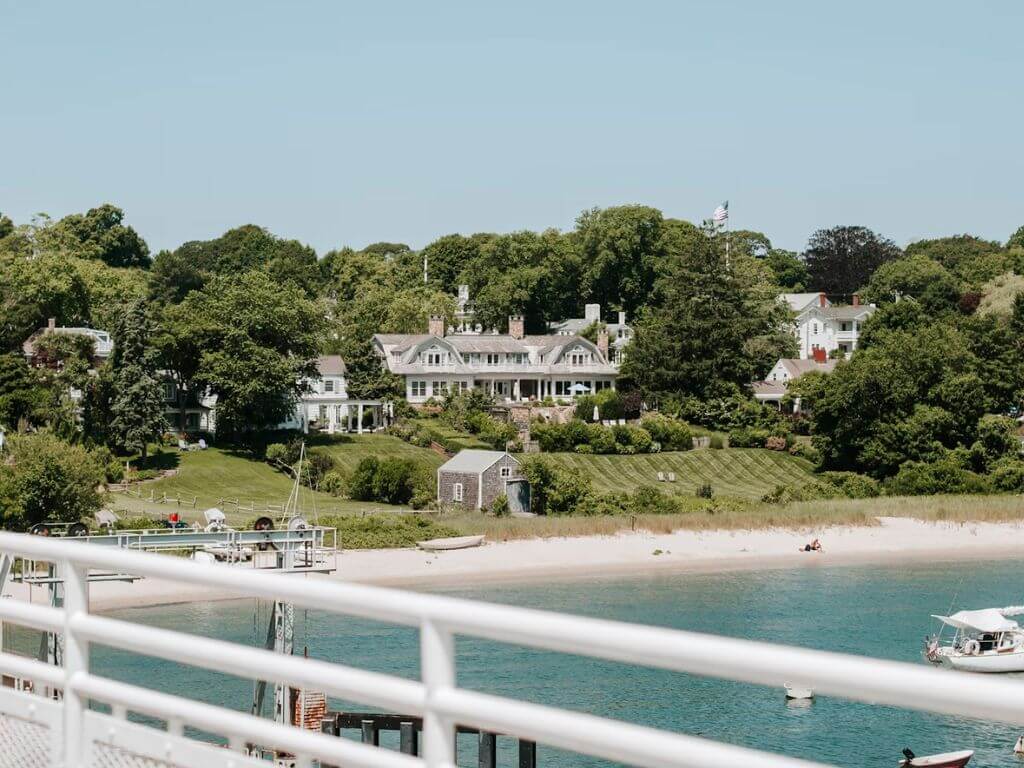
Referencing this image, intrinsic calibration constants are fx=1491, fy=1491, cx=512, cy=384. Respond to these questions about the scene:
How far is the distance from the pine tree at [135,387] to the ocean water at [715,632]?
18.6m

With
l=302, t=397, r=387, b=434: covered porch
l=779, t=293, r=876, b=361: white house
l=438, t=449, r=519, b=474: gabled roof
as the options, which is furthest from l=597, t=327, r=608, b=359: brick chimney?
l=438, t=449, r=519, b=474: gabled roof

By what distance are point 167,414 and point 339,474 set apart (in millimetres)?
A: 12665

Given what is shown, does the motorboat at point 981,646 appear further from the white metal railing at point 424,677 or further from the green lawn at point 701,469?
the white metal railing at point 424,677

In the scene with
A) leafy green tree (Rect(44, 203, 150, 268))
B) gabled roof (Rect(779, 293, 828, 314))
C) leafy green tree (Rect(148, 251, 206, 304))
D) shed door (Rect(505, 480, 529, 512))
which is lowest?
shed door (Rect(505, 480, 529, 512))

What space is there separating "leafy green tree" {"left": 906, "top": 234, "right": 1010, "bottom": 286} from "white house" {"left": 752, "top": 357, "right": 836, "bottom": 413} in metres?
28.3

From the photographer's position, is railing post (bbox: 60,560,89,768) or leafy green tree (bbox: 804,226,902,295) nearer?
railing post (bbox: 60,560,89,768)

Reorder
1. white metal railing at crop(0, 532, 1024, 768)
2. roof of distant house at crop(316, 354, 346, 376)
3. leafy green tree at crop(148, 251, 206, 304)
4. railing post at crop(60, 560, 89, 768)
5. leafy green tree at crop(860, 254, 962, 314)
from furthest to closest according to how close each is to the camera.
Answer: leafy green tree at crop(148, 251, 206, 304) < leafy green tree at crop(860, 254, 962, 314) < roof of distant house at crop(316, 354, 346, 376) < railing post at crop(60, 560, 89, 768) < white metal railing at crop(0, 532, 1024, 768)

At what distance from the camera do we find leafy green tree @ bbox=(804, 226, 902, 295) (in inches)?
5349

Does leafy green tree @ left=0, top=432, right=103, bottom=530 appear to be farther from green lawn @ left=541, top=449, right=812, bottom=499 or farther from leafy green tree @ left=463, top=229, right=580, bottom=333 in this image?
leafy green tree @ left=463, top=229, right=580, bottom=333

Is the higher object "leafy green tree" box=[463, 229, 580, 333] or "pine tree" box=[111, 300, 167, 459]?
"leafy green tree" box=[463, 229, 580, 333]

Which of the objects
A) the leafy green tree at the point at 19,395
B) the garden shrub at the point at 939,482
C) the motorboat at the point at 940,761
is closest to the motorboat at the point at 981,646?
the motorboat at the point at 940,761

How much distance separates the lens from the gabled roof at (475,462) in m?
60.1

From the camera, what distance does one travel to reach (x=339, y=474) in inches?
2525

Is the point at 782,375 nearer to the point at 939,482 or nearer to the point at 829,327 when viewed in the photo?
the point at 829,327
